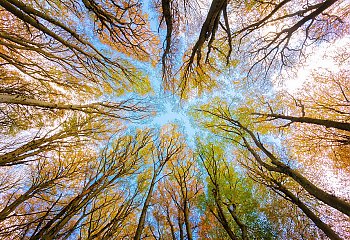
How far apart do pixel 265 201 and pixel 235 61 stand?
25.5ft

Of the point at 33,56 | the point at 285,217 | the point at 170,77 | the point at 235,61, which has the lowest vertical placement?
the point at 285,217

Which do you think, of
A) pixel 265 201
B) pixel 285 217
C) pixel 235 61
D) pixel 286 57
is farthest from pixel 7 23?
pixel 285 217

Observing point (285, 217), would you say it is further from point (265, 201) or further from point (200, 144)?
point (200, 144)

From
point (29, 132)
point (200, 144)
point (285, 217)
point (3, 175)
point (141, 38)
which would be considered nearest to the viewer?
point (141, 38)

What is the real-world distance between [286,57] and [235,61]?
1778 millimetres

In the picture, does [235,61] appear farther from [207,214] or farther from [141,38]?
[207,214]

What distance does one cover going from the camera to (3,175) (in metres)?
7.77

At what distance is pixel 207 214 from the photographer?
9953mm

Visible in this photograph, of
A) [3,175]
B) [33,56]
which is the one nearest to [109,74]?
[33,56]

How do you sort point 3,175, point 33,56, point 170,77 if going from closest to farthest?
point 170,77 → point 33,56 → point 3,175

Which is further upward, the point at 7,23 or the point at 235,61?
the point at 235,61

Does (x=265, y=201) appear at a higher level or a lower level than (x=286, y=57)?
lower

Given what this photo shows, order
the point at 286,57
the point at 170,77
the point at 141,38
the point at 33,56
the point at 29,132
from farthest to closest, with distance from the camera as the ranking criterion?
the point at 29,132, the point at 286,57, the point at 33,56, the point at 170,77, the point at 141,38

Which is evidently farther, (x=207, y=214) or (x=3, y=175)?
(x=207, y=214)
